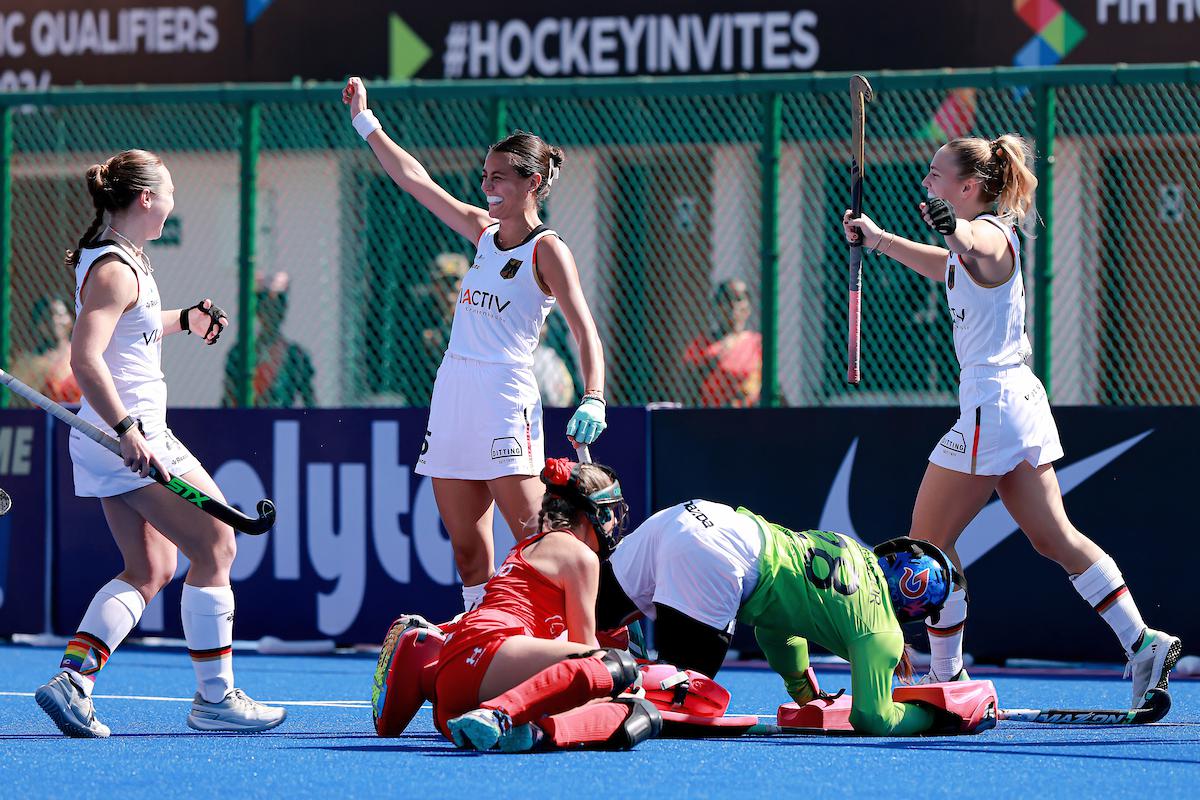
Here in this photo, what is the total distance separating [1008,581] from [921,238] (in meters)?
2.82

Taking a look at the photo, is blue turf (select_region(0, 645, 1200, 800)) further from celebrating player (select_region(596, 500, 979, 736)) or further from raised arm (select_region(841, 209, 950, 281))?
raised arm (select_region(841, 209, 950, 281))

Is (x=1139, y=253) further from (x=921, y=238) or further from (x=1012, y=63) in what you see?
(x=1012, y=63)

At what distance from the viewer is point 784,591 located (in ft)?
19.4

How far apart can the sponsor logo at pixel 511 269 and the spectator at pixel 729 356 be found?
275 centimetres

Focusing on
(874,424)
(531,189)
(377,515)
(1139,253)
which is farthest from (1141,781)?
(1139,253)

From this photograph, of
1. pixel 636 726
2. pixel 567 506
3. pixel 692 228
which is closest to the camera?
pixel 636 726

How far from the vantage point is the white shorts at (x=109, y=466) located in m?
5.93

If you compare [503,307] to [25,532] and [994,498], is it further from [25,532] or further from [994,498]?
[25,532]

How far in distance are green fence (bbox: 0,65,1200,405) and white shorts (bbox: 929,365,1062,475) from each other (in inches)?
89.8

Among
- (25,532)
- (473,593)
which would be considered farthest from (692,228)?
(473,593)

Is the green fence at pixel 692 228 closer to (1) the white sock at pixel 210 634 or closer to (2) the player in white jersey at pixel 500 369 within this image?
(2) the player in white jersey at pixel 500 369

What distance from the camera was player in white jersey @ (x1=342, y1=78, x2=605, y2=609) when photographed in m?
6.63

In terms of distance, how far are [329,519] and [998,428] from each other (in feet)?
12.9

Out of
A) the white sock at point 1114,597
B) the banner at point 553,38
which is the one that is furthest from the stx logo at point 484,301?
the banner at point 553,38
